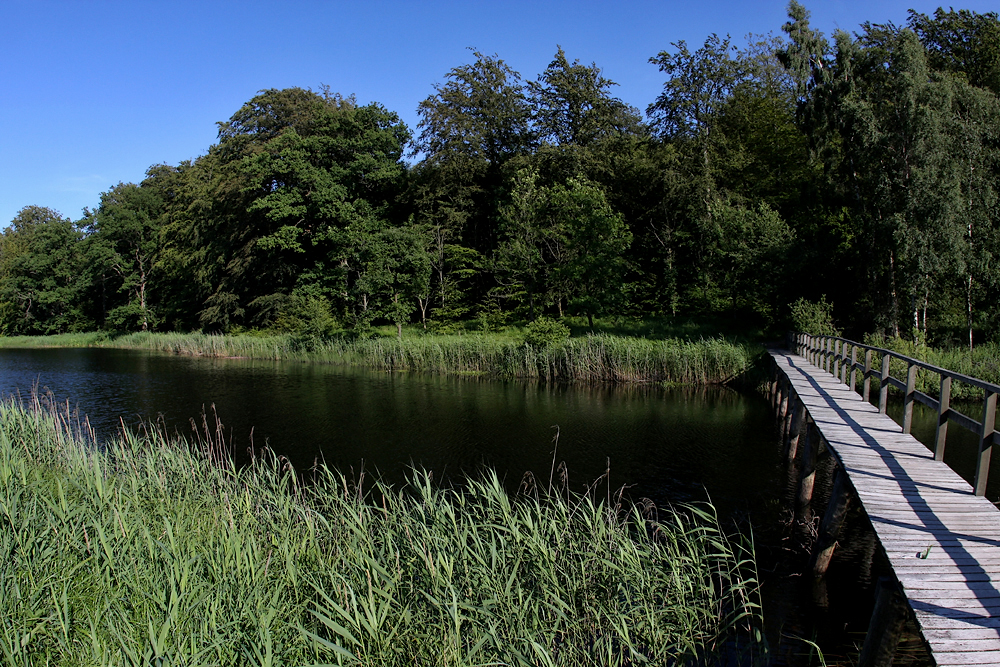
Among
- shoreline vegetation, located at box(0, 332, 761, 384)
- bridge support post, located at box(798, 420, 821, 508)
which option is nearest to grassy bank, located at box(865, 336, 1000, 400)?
shoreline vegetation, located at box(0, 332, 761, 384)

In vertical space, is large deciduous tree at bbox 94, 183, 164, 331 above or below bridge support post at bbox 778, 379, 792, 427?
above

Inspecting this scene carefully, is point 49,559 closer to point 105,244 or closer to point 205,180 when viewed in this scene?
point 205,180

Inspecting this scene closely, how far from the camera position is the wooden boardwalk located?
439 centimetres

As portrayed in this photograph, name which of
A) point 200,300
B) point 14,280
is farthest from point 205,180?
point 14,280

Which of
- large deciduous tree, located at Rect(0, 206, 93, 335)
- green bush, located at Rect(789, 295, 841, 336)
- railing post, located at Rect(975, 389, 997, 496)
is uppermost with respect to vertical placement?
large deciduous tree, located at Rect(0, 206, 93, 335)

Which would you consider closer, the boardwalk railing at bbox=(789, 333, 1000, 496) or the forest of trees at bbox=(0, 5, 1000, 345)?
the boardwalk railing at bbox=(789, 333, 1000, 496)

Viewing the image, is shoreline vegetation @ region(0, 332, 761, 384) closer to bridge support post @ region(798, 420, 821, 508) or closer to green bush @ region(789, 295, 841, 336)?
green bush @ region(789, 295, 841, 336)

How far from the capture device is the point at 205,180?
47500 mm

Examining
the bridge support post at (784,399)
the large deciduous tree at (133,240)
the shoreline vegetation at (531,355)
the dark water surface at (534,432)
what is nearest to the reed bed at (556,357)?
the shoreline vegetation at (531,355)

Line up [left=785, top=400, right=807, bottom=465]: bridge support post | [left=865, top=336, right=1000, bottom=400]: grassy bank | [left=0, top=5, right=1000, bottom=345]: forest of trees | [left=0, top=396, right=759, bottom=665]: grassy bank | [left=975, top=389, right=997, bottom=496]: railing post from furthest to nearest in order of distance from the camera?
[left=0, top=5, right=1000, bottom=345]: forest of trees → [left=865, top=336, right=1000, bottom=400]: grassy bank → [left=785, top=400, right=807, bottom=465]: bridge support post → [left=975, top=389, right=997, bottom=496]: railing post → [left=0, top=396, right=759, bottom=665]: grassy bank

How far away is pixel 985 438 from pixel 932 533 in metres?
1.30

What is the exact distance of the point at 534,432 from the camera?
15406 millimetres

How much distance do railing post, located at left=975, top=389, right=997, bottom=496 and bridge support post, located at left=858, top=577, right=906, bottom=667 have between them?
6.91 feet

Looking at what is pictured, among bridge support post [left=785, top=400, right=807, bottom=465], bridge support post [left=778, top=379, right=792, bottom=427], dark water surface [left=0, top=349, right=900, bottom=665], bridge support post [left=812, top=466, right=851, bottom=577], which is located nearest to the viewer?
bridge support post [left=812, top=466, right=851, bottom=577]
